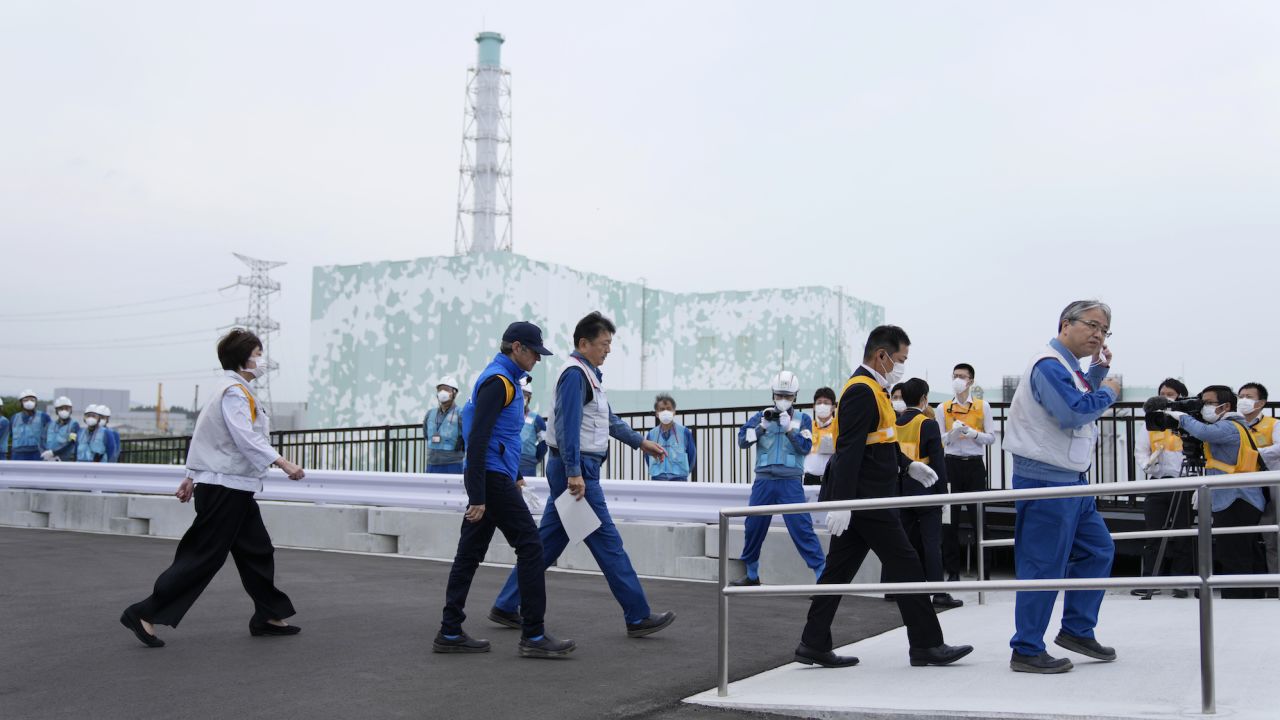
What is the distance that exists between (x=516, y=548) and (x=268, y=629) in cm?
174

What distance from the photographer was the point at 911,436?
353 inches

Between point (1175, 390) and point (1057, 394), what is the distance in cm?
545

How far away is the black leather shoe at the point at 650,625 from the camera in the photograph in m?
7.06

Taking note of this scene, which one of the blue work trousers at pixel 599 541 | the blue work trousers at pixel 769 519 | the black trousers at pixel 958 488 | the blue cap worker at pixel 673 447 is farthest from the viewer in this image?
the blue cap worker at pixel 673 447

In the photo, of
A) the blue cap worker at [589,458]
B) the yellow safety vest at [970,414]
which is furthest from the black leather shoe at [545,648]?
the yellow safety vest at [970,414]

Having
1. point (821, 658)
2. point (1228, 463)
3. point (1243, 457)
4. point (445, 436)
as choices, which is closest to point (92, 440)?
point (445, 436)

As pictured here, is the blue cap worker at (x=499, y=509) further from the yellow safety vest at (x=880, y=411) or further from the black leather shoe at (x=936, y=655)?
the black leather shoe at (x=936, y=655)

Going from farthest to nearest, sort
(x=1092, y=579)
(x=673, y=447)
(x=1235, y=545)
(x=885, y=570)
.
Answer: (x=673, y=447) → (x=1235, y=545) → (x=885, y=570) → (x=1092, y=579)

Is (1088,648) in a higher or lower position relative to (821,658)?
higher

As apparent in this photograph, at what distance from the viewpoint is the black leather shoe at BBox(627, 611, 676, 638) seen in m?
7.06

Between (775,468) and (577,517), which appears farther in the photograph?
(775,468)

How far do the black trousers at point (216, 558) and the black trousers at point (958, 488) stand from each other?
5736 millimetres

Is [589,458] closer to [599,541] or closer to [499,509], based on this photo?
[599,541]

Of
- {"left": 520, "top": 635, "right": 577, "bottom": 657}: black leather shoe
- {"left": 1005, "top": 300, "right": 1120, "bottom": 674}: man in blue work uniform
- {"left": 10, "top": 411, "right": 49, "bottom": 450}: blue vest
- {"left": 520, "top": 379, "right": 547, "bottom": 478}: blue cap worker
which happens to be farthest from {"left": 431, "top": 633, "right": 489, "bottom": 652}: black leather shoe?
{"left": 10, "top": 411, "right": 49, "bottom": 450}: blue vest
